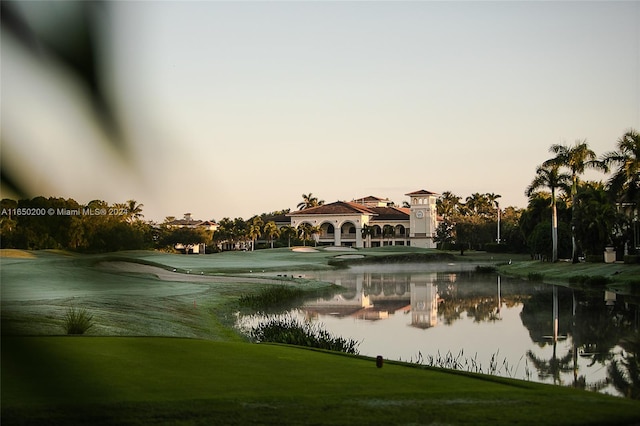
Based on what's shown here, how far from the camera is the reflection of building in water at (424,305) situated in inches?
1148

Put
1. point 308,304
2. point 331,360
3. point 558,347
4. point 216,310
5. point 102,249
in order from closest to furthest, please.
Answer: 1. point 102,249
2. point 331,360
3. point 558,347
4. point 216,310
5. point 308,304

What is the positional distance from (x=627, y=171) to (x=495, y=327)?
78.1ft

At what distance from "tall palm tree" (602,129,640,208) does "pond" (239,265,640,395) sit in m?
7.05

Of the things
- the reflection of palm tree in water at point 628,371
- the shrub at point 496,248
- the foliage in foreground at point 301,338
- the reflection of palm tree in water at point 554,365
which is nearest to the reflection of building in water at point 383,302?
the foliage in foreground at point 301,338

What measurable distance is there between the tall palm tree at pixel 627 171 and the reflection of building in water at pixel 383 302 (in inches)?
497

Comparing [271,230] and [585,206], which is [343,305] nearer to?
[585,206]

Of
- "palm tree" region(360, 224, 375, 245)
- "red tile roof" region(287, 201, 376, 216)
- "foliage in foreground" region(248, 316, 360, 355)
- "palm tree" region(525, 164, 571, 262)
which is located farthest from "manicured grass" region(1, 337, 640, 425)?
"red tile roof" region(287, 201, 376, 216)

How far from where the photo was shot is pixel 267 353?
13.1m

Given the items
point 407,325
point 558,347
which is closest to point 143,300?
point 407,325

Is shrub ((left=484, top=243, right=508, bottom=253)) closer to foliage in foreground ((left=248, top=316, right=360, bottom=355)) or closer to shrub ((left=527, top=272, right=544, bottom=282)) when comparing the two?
shrub ((left=527, top=272, right=544, bottom=282))

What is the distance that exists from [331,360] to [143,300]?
16957 millimetres

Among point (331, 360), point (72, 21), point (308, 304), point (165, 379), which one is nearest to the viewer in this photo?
point (72, 21)

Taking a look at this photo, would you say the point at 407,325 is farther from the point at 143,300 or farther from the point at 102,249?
the point at 102,249

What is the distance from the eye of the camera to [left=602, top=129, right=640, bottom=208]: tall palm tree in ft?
153
